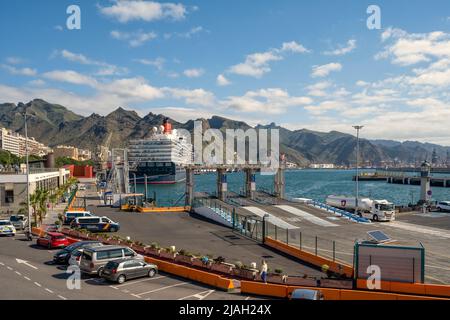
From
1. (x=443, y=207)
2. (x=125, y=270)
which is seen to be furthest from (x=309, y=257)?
(x=443, y=207)

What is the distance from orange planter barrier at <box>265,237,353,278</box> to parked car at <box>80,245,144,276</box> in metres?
9.38

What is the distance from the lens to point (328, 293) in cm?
1543

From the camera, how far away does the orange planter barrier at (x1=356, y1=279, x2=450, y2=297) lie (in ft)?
49.3

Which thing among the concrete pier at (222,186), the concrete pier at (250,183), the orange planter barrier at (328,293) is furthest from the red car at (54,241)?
the concrete pier at (250,183)

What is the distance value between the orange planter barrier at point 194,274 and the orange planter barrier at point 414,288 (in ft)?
18.3

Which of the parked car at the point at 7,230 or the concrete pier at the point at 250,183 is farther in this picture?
the concrete pier at the point at 250,183

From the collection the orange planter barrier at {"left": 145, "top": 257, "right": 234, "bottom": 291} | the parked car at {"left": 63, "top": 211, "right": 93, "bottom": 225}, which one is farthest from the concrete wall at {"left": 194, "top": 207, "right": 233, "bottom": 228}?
the orange planter barrier at {"left": 145, "top": 257, "right": 234, "bottom": 291}

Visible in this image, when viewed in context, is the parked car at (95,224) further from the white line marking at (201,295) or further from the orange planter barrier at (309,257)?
the white line marking at (201,295)

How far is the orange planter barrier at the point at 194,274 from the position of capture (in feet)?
56.2

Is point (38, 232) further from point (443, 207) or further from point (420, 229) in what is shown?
point (443, 207)

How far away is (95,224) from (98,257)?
14439 millimetres

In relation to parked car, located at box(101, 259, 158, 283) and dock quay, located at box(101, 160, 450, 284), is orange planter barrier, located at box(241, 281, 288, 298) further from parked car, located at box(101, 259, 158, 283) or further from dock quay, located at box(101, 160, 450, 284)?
parked car, located at box(101, 259, 158, 283)
